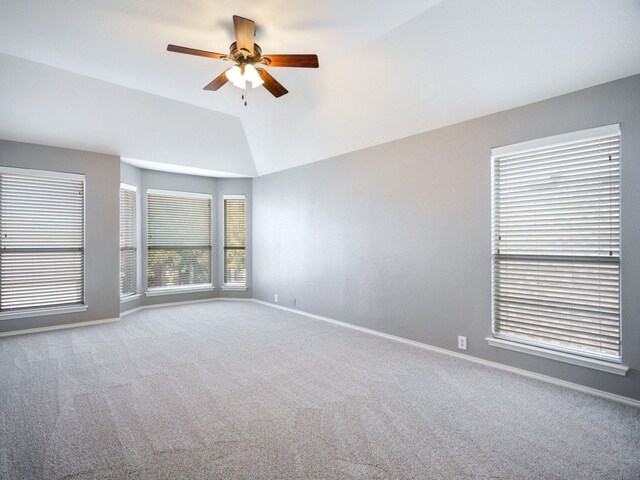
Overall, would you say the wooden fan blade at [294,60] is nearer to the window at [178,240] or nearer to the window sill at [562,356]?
the window sill at [562,356]

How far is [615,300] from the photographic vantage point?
2799 mm

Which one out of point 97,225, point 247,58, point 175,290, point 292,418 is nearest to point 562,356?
point 292,418

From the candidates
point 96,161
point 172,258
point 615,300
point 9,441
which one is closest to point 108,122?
point 96,161

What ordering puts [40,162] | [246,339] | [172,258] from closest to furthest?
1. [246,339]
2. [40,162]
3. [172,258]

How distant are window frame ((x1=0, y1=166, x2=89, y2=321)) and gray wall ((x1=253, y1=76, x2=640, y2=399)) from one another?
315 cm

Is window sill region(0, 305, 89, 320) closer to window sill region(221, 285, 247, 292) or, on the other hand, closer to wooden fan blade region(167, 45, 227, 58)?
window sill region(221, 285, 247, 292)

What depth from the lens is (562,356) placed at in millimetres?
3012

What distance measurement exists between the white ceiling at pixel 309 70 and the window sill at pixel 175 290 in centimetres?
262

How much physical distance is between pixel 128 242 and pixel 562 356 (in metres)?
6.38

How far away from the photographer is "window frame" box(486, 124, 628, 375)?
2770 millimetres

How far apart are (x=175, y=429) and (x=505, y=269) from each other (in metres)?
3.24

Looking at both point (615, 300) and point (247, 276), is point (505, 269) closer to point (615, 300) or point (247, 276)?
point (615, 300)

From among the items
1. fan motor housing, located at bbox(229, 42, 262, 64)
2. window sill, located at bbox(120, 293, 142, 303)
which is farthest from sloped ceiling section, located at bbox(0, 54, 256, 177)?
window sill, located at bbox(120, 293, 142, 303)

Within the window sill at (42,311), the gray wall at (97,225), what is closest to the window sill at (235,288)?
the gray wall at (97,225)
